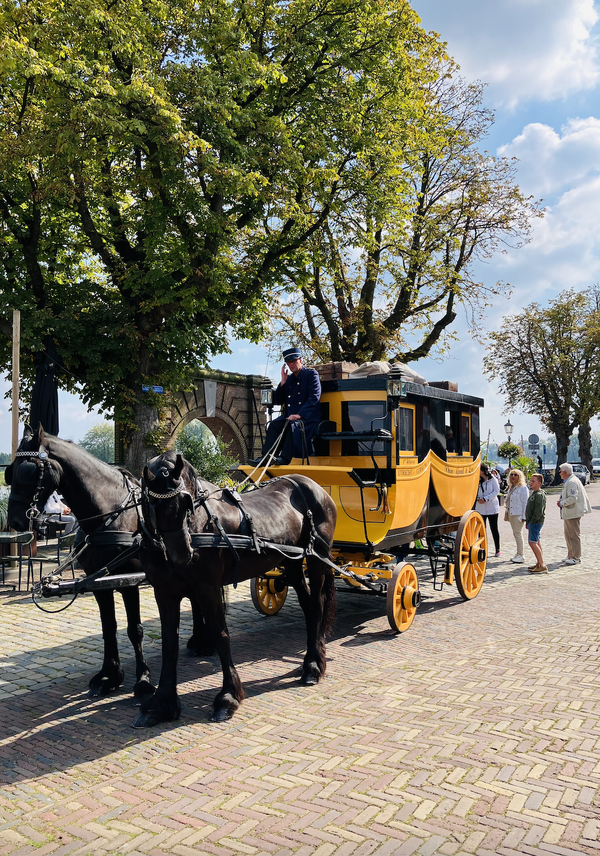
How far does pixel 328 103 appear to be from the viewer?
15422 mm

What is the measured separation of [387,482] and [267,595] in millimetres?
2280

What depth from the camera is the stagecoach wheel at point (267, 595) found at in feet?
28.8

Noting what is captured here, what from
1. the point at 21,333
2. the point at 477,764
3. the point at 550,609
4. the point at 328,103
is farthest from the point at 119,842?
the point at 328,103

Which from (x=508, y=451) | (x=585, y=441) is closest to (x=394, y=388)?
(x=508, y=451)

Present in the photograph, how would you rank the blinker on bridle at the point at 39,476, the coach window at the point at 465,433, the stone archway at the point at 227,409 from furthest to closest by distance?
the stone archway at the point at 227,409 < the coach window at the point at 465,433 < the blinker on bridle at the point at 39,476

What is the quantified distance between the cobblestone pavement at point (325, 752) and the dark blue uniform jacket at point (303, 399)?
240 cm

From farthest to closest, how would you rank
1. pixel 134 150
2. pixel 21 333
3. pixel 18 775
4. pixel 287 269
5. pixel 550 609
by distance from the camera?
1. pixel 287 269
2. pixel 134 150
3. pixel 21 333
4. pixel 550 609
5. pixel 18 775

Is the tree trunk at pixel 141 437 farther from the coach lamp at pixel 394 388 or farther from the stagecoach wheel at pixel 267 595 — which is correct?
the coach lamp at pixel 394 388

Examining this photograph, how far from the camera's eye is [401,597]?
319 inches

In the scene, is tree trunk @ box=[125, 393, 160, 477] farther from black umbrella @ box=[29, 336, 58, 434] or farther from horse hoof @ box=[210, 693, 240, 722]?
horse hoof @ box=[210, 693, 240, 722]

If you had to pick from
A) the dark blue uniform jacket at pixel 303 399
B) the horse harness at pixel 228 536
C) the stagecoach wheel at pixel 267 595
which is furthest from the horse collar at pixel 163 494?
the stagecoach wheel at pixel 267 595

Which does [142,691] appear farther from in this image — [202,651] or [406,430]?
[406,430]

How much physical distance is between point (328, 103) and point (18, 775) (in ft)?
47.8

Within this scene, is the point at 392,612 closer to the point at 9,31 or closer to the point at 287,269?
the point at 287,269
